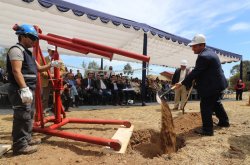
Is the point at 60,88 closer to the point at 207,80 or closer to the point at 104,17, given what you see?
the point at 207,80

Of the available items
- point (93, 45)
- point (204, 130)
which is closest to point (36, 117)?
point (93, 45)

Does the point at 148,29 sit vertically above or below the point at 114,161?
above

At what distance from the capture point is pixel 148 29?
10.5m

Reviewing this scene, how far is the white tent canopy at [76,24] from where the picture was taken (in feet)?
25.8

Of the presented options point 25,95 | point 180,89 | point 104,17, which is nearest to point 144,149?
point 25,95

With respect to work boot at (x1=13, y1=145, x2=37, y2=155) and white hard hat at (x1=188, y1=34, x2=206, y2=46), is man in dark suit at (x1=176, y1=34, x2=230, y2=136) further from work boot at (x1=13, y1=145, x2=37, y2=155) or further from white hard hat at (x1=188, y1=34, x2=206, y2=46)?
work boot at (x1=13, y1=145, x2=37, y2=155)

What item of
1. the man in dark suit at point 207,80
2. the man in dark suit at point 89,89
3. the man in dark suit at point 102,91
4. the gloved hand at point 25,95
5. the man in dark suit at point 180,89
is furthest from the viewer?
the man in dark suit at point 102,91

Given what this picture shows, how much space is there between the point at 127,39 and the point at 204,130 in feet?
26.5

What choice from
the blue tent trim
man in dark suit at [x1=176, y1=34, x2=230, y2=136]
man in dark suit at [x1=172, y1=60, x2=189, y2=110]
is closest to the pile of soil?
man in dark suit at [x1=176, y1=34, x2=230, y2=136]

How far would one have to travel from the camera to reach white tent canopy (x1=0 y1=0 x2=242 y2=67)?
7.86 m

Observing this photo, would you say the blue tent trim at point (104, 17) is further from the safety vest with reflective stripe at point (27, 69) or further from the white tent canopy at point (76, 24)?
the safety vest with reflective stripe at point (27, 69)

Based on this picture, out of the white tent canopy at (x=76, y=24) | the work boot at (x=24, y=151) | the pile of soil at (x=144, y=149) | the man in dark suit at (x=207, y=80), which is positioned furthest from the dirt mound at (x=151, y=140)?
the white tent canopy at (x=76, y=24)

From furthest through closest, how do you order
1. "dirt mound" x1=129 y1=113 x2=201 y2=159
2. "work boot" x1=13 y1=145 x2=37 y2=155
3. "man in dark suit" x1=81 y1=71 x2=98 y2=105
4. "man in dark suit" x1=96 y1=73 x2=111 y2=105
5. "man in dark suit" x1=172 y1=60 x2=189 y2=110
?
"man in dark suit" x1=96 y1=73 x2=111 y2=105 < "man in dark suit" x1=81 y1=71 x2=98 y2=105 < "man in dark suit" x1=172 y1=60 x2=189 y2=110 < "dirt mound" x1=129 y1=113 x2=201 y2=159 < "work boot" x1=13 y1=145 x2=37 y2=155

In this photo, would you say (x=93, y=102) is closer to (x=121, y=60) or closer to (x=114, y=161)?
(x=121, y=60)
